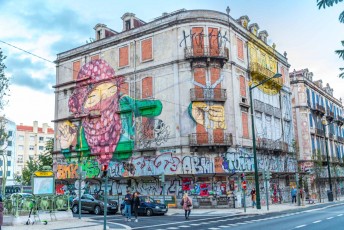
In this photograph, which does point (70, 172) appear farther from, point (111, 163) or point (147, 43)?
point (147, 43)

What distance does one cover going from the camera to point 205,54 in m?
32.5

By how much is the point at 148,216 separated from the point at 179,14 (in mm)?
18017

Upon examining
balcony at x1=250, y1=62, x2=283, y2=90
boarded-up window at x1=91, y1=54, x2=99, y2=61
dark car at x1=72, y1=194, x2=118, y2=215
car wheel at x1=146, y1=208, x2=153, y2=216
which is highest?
boarded-up window at x1=91, y1=54, x2=99, y2=61

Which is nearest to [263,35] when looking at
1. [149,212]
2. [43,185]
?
[149,212]

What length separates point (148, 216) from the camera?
2467 centimetres

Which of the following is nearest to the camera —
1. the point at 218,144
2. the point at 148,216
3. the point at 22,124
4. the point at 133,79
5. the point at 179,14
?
the point at 148,216

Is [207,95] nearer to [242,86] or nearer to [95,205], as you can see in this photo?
[242,86]

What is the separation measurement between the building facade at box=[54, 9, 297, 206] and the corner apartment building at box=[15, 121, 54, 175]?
61002 millimetres

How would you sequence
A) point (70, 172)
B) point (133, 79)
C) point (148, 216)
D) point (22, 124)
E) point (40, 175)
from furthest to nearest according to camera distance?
point (22, 124) → point (70, 172) → point (133, 79) → point (148, 216) → point (40, 175)

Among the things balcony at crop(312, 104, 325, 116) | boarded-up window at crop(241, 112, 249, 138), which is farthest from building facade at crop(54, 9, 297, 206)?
balcony at crop(312, 104, 325, 116)

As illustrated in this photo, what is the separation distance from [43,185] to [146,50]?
61.3 feet

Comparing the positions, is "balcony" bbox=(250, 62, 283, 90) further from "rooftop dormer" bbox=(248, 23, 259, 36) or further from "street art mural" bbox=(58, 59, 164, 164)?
"street art mural" bbox=(58, 59, 164, 164)

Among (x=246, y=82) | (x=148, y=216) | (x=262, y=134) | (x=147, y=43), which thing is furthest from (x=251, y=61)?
(x=148, y=216)

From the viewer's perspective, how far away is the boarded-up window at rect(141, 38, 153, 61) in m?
35.5
